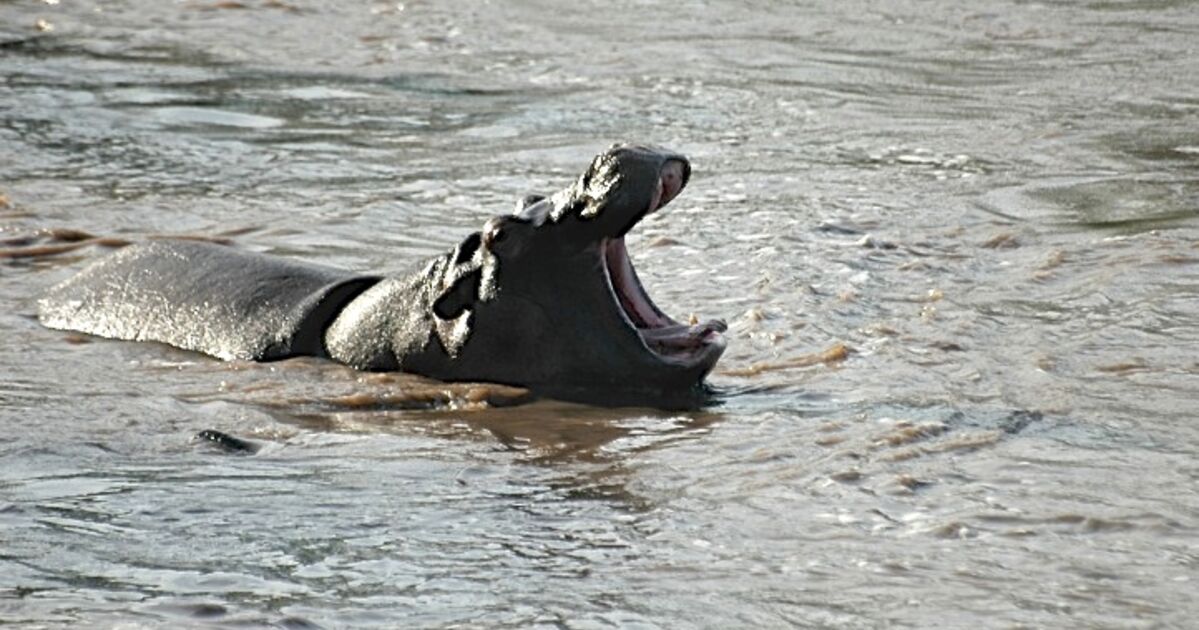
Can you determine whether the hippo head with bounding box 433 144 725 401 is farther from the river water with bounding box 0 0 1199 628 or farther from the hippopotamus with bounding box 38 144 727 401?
the river water with bounding box 0 0 1199 628

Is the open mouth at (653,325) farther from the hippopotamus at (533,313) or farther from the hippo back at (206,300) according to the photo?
the hippo back at (206,300)

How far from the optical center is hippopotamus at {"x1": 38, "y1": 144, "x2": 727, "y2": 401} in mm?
6000

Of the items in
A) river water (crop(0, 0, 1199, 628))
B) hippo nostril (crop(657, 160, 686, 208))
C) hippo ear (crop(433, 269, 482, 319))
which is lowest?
river water (crop(0, 0, 1199, 628))

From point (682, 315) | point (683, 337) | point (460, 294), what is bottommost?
point (682, 315)

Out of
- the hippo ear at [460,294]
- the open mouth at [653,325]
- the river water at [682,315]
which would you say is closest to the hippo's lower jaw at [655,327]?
the open mouth at [653,325]

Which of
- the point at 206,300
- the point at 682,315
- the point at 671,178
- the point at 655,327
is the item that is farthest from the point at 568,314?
the point at 206,300

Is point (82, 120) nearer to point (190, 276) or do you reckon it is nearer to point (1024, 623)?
Result: point (190, 276)

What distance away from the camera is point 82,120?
1129 cm

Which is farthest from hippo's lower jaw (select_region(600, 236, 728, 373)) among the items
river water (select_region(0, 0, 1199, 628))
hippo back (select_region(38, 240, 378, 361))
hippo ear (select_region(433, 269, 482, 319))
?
hippo back (select_region(38, 240, 378, 361))

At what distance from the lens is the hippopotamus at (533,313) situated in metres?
6.00

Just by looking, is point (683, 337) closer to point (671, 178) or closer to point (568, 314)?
point (568, 314)

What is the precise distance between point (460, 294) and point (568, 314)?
31 cm

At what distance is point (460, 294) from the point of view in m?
6.28

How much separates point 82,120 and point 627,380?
5833 mm
